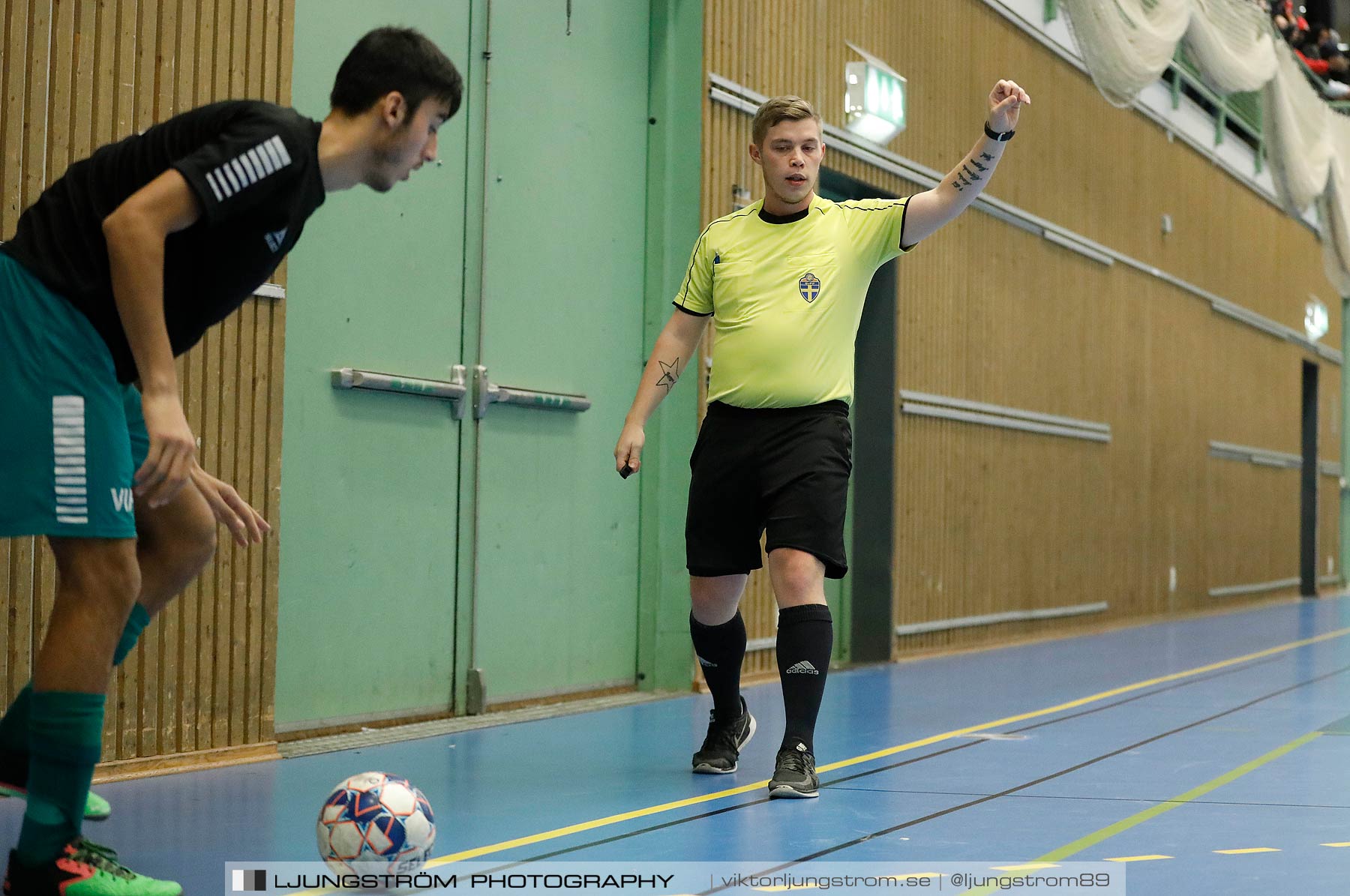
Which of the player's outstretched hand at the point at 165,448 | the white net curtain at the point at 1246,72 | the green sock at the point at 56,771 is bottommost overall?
the green sock at the point at 56,771

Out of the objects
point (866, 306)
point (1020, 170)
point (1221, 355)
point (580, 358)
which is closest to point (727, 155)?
point (580, 358)

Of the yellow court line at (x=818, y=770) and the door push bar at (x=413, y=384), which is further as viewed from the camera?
the door push bar at (x=413, y=384)

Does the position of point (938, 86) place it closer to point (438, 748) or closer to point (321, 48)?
point (321, 48)

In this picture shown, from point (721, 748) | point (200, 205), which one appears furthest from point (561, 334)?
Result: point (200, 205)

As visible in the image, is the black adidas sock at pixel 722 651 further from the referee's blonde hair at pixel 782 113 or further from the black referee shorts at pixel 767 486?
the referee's blonde hair at pixel 782 113

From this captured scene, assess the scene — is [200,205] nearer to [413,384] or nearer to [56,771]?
[56,771]

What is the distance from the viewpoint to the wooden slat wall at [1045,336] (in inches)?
341

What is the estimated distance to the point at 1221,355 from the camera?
642 inches

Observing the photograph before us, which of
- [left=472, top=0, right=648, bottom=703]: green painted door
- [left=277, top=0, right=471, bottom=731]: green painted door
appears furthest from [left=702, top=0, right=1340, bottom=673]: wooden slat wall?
[left=277, top=0, right=471, bottom=731]: green painted door

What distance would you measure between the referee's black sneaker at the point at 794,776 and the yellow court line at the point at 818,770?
155 millimetres

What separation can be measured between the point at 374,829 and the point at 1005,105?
8.11 ft

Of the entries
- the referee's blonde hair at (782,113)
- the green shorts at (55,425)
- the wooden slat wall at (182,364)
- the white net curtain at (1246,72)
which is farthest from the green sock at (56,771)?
the white net curtain at (1246,72)

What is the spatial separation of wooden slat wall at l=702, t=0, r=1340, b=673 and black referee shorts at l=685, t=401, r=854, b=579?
122 inches

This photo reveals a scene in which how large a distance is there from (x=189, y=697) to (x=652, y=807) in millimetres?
1619
